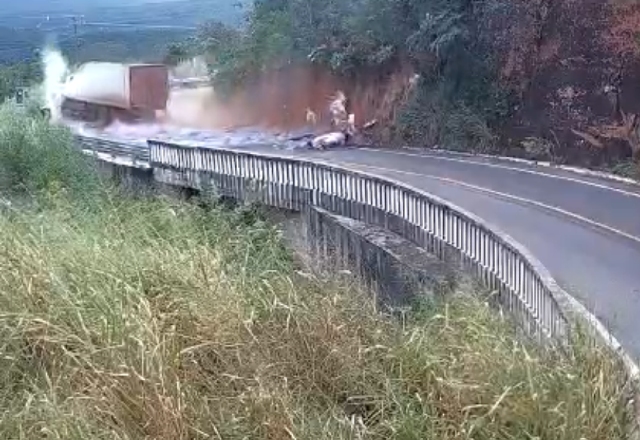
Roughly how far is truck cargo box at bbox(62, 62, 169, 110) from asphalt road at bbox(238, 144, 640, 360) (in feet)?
28.9

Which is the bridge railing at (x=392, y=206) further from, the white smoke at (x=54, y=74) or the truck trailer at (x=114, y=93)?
the white smoke at (x=54, y=74)

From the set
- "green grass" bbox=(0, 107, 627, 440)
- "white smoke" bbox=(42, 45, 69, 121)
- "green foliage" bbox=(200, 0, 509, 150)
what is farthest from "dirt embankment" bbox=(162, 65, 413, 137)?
"green grass" bbox=(0, 107, 627, 440)

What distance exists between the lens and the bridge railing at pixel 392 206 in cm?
941

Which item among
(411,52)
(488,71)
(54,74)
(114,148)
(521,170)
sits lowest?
(114,148)

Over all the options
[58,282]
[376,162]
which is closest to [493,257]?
[58,282]

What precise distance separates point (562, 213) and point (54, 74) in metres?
20.3

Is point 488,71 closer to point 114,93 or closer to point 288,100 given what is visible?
point 288,100

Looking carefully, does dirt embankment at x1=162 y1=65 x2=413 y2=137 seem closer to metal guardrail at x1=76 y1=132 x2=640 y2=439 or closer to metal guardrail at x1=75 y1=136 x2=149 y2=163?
metal guardrail at x1=75 y1=136 x2=149 y2=163

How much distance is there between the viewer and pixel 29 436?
5.80 m

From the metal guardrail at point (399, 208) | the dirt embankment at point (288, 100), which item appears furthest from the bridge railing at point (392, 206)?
the dirt embankment at point (288, 100)

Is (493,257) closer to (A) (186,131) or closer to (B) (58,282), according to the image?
(B) (58,282)

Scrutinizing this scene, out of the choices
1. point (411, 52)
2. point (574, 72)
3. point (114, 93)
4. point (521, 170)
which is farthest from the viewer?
point (114, 93)

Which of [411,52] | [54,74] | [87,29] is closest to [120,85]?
[87,29]

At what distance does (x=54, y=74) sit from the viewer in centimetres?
3047
